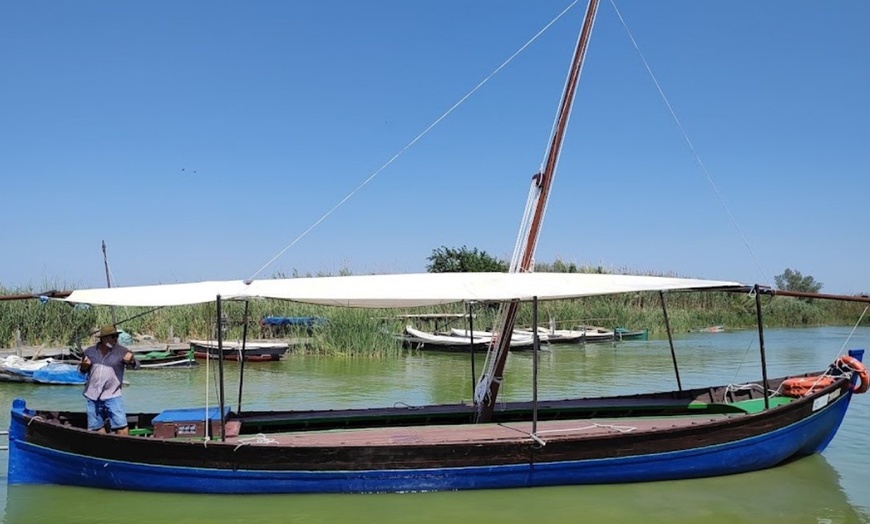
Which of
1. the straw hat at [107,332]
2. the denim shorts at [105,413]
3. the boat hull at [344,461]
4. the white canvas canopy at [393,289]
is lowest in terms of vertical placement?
the boat hull at [344,461]

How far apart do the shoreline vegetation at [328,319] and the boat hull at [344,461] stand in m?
4.62

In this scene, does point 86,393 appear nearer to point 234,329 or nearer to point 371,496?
point 371,496

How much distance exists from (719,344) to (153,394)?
71.9ft

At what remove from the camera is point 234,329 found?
24906mm

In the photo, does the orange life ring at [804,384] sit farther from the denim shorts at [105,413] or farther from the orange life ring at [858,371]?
the denim shorts at [105,413]

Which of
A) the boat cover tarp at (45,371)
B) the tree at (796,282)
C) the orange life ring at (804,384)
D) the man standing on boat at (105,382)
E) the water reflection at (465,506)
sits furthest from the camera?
the tree at (796,282)

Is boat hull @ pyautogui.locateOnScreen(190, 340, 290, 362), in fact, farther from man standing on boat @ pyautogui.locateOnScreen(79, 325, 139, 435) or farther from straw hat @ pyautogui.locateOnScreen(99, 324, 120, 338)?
straw hat @ pyautogui.locateOnScreen(99, 324, 120, 338)

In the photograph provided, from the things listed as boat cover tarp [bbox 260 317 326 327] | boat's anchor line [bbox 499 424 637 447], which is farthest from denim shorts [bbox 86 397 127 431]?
boat cover tarp [bbox 260 317 326 327]

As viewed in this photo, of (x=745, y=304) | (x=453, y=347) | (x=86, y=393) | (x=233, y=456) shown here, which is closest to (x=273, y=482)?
(x=233, y=456)

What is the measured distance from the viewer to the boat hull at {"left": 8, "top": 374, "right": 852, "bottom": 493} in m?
7.35

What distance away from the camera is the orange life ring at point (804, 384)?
29.8 ft

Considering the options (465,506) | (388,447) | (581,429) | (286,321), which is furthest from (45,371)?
(581,429)

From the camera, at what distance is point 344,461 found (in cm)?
737

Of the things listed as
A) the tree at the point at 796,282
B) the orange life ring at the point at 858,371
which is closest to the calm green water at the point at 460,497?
the orange life ring at the point at 858,371
